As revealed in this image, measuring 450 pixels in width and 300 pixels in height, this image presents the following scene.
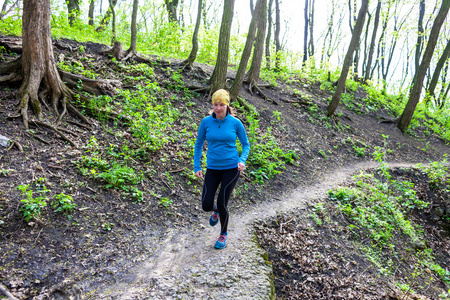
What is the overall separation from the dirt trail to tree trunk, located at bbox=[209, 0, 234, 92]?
6.71 m

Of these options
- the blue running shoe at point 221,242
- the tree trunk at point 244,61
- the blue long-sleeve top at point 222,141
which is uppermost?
the tree trunk at point 244,61

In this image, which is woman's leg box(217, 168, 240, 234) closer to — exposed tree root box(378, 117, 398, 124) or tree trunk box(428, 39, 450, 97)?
exposed tree root box(378, 117, 398, 124)

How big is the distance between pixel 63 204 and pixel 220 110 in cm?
296

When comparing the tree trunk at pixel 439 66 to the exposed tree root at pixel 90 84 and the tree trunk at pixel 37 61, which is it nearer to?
the exposed tree root at pixel 90 84

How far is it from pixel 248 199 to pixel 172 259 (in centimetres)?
318

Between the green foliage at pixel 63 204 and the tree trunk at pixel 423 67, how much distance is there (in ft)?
57.8

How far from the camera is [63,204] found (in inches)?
180

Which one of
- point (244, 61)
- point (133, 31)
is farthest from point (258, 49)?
point (133, 31)

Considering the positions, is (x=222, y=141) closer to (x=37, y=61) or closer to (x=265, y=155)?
(x=265, y=155)

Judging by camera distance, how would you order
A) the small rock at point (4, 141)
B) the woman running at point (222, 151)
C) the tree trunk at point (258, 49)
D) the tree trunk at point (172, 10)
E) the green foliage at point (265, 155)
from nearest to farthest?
the woman running at point (222, 151), the small rock at point (4, 141), the green foliage at point (265, 155), the tree trunk at point (258, 49), the tree trunk at point (172, 10)

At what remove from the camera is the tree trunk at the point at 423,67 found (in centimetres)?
1462

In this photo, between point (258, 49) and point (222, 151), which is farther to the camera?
point (258, 49)

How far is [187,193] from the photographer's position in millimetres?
6566

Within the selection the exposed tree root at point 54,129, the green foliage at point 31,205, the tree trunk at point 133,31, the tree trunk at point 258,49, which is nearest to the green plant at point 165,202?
the green foliage at point 31,205
